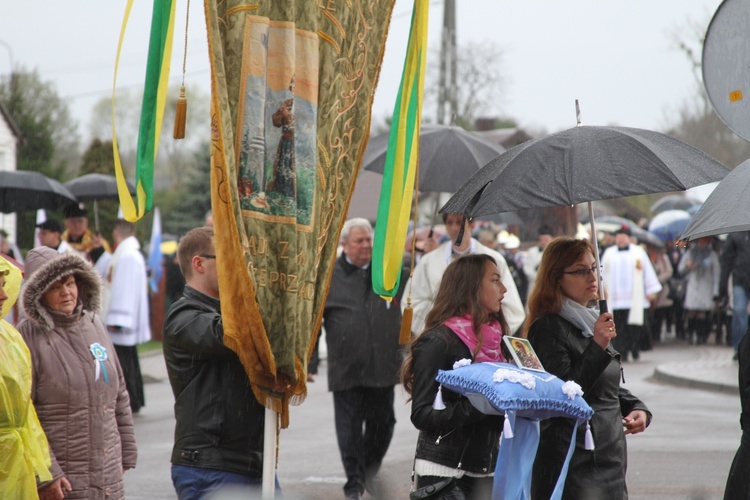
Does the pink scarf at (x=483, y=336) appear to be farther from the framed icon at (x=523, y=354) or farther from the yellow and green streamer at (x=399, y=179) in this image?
the yellow and green streamer at (x=399, y=179)

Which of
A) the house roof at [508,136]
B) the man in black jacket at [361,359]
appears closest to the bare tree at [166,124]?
the house roof at [508,136]

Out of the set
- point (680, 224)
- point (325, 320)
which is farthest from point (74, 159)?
point (325, 320)

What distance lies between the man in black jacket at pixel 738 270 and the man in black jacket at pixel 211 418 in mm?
11444

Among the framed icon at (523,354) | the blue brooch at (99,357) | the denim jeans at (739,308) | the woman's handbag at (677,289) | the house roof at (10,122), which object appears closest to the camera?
the framed icon at (523,354)

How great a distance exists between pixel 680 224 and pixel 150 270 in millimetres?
11387

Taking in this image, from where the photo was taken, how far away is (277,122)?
11.4ft

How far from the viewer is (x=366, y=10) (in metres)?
3.68

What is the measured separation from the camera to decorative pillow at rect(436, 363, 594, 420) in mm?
4223

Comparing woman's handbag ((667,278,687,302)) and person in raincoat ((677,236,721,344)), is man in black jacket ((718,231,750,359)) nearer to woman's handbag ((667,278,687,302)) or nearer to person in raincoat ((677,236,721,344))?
person in raincoat ((677,236,721,344))

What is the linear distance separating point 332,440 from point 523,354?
640 cm

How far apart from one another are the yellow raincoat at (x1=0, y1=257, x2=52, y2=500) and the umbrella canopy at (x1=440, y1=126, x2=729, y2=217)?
2.05 m

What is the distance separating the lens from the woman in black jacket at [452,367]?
15.1 feet

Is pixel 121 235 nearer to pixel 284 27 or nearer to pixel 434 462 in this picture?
pixel 434 462

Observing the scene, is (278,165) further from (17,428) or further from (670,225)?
(670,225)
